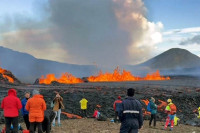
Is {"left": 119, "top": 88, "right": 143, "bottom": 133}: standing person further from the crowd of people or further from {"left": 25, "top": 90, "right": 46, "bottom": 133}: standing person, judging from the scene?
{"left": 25, "top": 90, "right": 46, "bottom": 133}: standing person

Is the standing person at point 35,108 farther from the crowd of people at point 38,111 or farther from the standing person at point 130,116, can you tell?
the standing person at point 130,116

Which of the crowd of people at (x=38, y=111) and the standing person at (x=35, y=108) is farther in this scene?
the standing person at (x=35, y=108)

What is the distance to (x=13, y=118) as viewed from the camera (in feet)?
36.7

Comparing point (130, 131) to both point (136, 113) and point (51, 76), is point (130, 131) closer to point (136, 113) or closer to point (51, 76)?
point (136, 113)

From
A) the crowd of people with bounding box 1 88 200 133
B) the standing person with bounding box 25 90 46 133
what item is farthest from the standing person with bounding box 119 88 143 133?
the standing person with bounding box 25 90 46 133

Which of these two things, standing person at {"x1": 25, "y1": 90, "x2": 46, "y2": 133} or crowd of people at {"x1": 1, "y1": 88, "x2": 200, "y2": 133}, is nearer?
crowd of people at {"x1": 1, "y1": 88, "x2": 200, "y2": 133}

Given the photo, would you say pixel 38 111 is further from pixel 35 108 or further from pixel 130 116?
pixel 130 116

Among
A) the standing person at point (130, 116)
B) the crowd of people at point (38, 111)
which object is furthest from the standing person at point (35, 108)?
the standing person at point (130, 116)

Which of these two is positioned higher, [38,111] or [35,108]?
[35,108]

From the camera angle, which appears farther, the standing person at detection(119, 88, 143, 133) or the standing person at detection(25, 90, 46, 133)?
the standing person at detection(25, 90, 46, 133)

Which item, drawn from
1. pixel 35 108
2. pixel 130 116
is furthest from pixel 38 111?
pixel 130 116

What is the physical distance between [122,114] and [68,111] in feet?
62.8

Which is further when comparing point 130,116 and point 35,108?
point 35,108

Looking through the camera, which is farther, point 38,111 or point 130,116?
point 38,111
